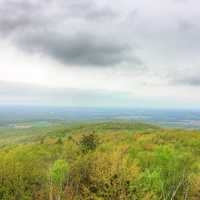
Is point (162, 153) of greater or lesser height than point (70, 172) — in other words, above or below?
above

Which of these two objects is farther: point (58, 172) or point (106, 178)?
point (58, 172)

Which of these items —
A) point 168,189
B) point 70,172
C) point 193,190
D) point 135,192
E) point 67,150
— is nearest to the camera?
point 135,192

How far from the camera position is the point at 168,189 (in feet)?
189

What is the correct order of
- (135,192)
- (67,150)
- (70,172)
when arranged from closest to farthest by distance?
(135,192)
(70,172)
(67,150)

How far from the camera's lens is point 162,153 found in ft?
193

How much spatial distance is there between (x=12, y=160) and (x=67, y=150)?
75.0ft

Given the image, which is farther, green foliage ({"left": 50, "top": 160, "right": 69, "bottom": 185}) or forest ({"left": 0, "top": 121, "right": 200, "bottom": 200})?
green foliage ({"left": 50, "top": 160, "right": 69, "bottom": 185})

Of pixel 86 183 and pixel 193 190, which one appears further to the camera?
pixel 86 183

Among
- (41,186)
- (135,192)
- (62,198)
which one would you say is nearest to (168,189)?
(135,192)

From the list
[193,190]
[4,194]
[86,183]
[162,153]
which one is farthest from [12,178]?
[193,190]

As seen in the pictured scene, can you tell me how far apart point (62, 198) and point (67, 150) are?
90.7ft

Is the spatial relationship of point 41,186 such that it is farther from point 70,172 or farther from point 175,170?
point 175,170

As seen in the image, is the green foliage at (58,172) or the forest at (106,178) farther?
the green foliage at (58,172)

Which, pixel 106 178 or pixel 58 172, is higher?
pixel 106 178
